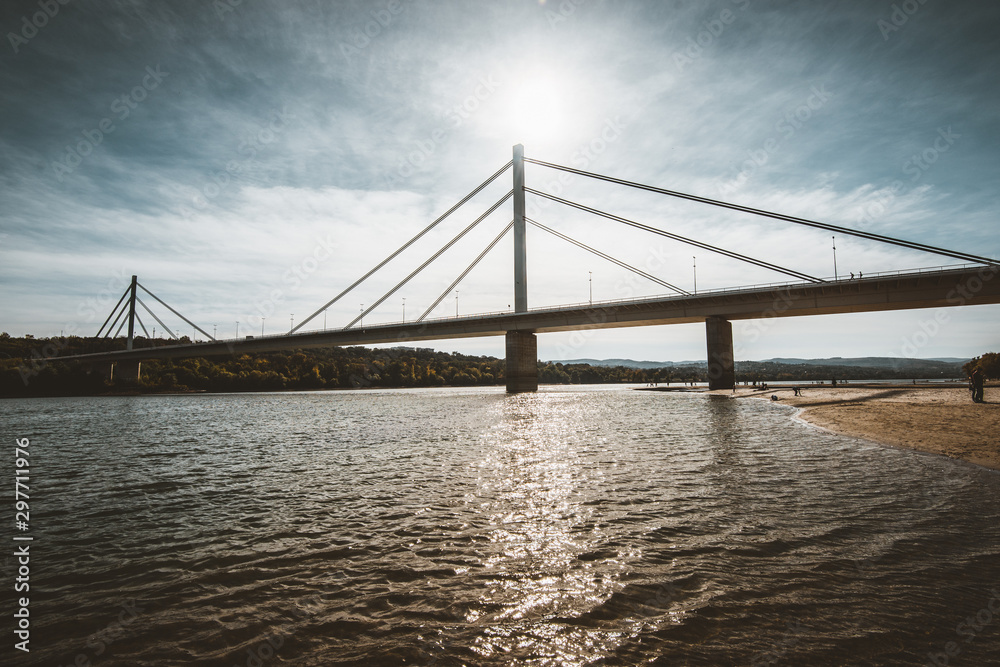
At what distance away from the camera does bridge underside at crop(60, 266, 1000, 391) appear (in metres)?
44.4

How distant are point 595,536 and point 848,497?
597cm

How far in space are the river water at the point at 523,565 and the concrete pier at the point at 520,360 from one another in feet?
201

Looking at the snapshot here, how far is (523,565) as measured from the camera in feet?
21.0

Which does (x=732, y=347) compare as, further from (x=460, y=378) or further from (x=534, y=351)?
(x=460, y=378)

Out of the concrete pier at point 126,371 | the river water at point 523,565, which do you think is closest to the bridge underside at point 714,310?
the concrete pier at point 126,371

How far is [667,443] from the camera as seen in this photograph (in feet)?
58.4

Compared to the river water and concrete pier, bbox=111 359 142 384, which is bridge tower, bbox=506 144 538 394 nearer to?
the river water

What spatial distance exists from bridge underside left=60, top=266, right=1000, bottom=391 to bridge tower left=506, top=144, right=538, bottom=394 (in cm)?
43

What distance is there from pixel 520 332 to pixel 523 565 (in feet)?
226

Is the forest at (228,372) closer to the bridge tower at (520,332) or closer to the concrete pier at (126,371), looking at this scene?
the concrete pier at (126,371)

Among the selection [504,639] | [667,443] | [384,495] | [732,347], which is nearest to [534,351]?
[732,347]

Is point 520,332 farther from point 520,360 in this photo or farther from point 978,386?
point 978,386

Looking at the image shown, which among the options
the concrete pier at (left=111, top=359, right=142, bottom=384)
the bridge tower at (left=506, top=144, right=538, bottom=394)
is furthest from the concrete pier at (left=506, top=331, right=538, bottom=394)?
the concrete pier at (left=111, top=359, right=142, bottom=384)

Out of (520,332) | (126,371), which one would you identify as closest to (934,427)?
(520,332)
